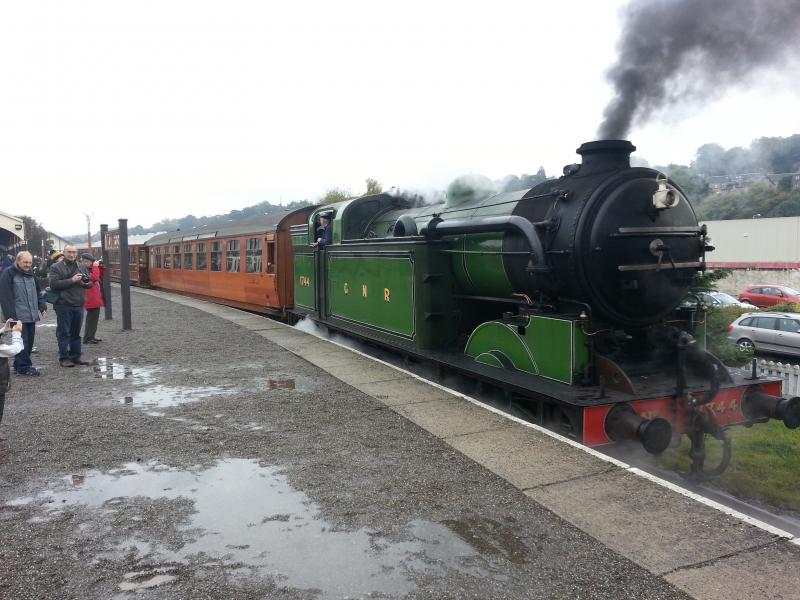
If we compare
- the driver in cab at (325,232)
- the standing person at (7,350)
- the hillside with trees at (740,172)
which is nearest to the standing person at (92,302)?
the driver in cab at (325,232)

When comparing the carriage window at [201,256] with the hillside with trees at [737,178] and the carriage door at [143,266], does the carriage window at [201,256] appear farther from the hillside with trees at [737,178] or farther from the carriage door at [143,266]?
the carriage door at [143,266]

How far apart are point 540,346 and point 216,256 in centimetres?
1427

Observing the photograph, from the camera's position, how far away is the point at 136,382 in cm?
720

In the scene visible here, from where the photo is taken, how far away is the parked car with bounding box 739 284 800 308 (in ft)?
68.2

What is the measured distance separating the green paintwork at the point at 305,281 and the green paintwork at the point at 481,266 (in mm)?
4420

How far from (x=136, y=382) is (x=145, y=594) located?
15.9 feet

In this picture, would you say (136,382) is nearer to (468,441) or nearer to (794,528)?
(468,441)

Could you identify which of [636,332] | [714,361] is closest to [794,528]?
[714,361]

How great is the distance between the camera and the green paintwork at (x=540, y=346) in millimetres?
4949

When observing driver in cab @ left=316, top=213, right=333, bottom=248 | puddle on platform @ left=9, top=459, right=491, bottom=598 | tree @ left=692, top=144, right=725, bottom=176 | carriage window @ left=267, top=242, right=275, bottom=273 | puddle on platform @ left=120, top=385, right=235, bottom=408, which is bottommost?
puddle on platform @ left=9, top=459, right=491, bottom=598

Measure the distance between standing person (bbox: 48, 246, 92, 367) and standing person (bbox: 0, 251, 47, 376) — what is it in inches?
15.5

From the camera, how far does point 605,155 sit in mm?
5312

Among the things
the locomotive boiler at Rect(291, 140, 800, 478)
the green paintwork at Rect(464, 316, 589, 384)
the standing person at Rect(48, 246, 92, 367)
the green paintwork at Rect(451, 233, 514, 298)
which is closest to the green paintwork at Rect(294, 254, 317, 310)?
the standing person at Rect(48, 246, 92, 367)

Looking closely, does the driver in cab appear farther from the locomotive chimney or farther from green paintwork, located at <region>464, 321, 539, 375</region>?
the locomotive chimney
